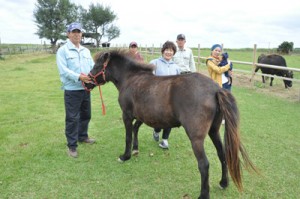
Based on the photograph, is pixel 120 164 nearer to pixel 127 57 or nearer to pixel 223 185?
pixel 223 185

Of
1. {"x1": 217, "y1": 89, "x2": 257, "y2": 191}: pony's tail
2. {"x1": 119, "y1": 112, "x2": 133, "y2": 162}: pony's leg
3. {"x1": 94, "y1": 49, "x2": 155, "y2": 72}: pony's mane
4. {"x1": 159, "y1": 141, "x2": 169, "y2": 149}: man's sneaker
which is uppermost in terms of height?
{"x1": 94, "y1": 49, "x2": 155, "y2": 72}: pony's mane

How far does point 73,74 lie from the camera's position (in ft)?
11.8

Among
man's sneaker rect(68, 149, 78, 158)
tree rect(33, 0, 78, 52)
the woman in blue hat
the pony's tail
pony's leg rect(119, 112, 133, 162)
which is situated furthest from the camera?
tree rect(33, 0, 78, 52)

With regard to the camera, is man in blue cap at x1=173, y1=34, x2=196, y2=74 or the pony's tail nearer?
the pony's tail

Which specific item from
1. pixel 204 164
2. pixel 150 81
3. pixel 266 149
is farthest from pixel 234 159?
pixel 266 149

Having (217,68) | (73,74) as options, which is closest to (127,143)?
(73,74)

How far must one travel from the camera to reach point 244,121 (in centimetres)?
580

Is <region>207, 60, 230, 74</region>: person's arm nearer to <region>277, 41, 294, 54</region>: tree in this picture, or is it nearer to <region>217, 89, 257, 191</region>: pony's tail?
<region>217, 89, 257, 191</region>: pony's tail

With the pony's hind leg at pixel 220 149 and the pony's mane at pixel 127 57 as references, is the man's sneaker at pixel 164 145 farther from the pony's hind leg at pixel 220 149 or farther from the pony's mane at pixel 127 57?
the pony's mane at pixel 127 57

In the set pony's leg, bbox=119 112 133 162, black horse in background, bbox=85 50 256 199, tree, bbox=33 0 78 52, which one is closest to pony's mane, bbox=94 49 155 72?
black horse in background, bbox=85 50 256 199

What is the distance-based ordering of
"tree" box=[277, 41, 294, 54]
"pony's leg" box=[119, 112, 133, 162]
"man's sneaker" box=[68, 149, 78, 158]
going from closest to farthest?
"pony's leg" box=[119, 112, 133, 162] → "man's sneaker" box=[68, 149, 78, 158] → "tree" box=[277, 41, 294, 54]

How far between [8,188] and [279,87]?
1014 centimetres

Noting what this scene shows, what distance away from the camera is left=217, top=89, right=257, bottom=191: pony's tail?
2.65m

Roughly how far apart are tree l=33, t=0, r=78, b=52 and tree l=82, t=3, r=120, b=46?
532 cm
